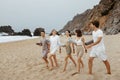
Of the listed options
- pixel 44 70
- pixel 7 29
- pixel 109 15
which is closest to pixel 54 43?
pixel 44 70

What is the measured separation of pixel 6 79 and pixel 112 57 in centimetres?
444

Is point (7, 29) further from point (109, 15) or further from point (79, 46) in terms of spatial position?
point (79, 46)

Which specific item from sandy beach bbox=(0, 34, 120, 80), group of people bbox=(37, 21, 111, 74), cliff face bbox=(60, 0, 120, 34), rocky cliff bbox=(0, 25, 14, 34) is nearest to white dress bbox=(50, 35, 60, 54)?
group of people bbox=(37, 21, 111, 74)

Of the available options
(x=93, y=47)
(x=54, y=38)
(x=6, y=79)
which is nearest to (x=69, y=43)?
(x=54, y=38)

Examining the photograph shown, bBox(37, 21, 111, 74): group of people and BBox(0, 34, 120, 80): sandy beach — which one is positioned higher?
BBox(37, 21, 111, 74): group of people

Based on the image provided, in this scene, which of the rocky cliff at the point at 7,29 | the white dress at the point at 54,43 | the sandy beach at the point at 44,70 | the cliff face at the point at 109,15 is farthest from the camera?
the rocky cliff at the point at 7,29

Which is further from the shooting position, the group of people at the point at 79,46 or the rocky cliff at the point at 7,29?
the rocky cliff at the point at 7,29

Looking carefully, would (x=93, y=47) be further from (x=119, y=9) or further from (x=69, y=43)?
(x=119, y=9)

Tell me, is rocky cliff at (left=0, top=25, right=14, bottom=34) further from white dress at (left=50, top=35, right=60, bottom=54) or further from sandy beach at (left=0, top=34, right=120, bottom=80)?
white dress at (left=50, top=35, right=60, bottom=54)

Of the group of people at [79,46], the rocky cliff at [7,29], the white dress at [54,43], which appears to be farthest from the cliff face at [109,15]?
the white dress at [54,43]

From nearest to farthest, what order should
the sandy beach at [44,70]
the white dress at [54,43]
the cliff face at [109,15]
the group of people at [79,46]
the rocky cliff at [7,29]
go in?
the group of people at [79,46] → the sandy beach at [44,70] → the white dress at [54,43] → the cliff face at [109,15] → the rocky cliff at [7,29]

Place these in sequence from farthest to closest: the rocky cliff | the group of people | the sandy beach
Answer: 1. the rocky cliff
2. the sandy beach
3. the group of people

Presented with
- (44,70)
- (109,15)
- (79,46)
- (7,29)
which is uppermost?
(109,15)

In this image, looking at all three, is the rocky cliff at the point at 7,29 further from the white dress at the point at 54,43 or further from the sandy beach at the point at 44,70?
the white dress at the point at 54,43
